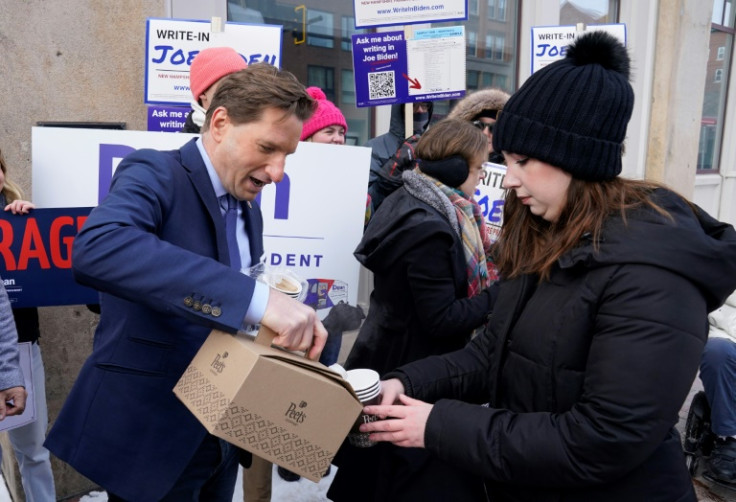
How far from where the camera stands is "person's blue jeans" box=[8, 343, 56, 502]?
2.83 metres

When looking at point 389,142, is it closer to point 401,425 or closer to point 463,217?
point 463,217

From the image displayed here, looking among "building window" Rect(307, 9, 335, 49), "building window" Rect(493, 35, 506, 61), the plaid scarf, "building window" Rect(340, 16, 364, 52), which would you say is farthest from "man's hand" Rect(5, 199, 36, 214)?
"building window" Rect(493, 35, 506, 61)

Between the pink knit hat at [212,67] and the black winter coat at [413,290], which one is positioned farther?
the pink knit hat at [212,67]

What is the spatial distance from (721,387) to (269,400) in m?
3.30

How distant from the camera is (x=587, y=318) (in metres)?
1.26

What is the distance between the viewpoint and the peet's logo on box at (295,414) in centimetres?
118

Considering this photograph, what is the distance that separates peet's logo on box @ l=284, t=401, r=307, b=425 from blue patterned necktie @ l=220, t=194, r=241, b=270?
569 millimetres

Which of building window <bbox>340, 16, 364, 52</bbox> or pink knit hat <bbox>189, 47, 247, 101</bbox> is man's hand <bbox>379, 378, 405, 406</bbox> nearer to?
pink knit hat <bbox>189, 47, 247, 101</bbox>

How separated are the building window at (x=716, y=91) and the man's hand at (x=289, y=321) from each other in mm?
10035

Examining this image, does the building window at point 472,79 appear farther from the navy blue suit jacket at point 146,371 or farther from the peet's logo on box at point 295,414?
the peet's logo on box at point 295,414

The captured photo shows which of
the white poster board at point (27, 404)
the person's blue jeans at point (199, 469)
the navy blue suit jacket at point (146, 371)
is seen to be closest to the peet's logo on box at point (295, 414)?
the navy blue suit jacket at point (146, 371)

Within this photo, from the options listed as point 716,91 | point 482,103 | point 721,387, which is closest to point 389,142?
point 482,103

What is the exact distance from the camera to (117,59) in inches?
134

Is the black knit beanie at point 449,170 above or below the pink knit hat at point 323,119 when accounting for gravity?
below
